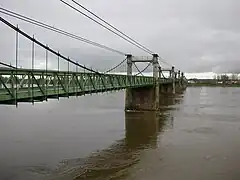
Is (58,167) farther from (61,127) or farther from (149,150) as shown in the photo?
(61,127)

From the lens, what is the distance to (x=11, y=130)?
29453mm

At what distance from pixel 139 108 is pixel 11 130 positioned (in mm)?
24082

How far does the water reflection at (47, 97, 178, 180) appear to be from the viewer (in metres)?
17.4

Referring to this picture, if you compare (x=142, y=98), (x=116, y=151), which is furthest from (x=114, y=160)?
(x=142, y=98)

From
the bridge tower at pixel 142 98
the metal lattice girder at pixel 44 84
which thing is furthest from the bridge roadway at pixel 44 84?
the bridge tower at pixel 142 98

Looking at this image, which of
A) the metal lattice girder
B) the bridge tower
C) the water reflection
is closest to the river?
the water reflection

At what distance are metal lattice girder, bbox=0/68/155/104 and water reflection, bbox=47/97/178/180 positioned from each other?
3701 mm

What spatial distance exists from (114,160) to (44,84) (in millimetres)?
6024

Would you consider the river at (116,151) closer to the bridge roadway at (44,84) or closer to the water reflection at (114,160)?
the water reflection at (114,160)

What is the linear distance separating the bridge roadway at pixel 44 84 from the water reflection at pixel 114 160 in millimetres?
3702

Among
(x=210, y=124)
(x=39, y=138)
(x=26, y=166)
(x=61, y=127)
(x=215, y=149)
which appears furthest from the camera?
(x=210, y=124)

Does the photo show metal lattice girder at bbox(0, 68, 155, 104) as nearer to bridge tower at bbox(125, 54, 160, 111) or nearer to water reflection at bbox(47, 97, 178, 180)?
water reflection at bbox(47, 97, 178, 180)

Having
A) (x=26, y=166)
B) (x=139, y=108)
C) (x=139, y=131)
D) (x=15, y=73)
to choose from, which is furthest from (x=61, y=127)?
(x=139, y=108)

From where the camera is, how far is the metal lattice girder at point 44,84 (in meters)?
15.0
